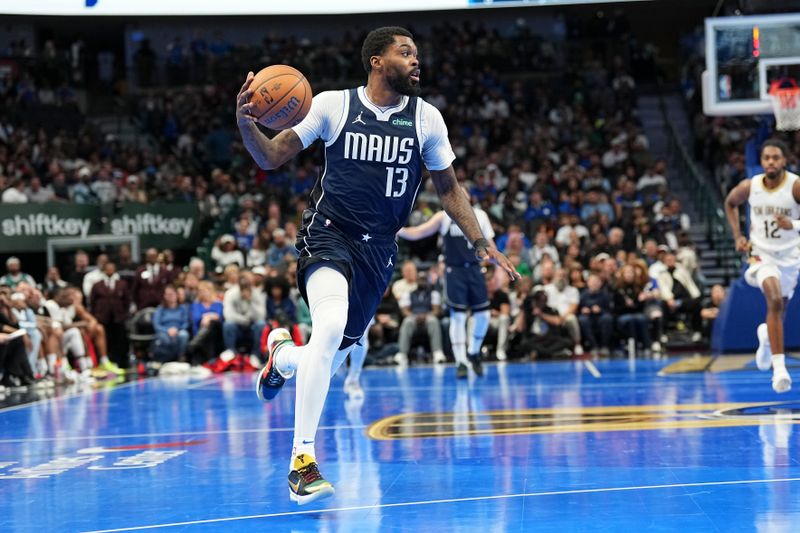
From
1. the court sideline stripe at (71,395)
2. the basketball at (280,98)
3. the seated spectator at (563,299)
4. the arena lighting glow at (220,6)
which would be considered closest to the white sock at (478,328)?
the seated spectator at (563,299)

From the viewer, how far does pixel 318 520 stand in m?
5.14

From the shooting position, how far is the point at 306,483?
5.30 meters

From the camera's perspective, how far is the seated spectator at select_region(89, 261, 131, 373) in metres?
17.4

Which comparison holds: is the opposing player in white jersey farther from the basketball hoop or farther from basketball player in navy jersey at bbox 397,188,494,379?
the basketball hoop

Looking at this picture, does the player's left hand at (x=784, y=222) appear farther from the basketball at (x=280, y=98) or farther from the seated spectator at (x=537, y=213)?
the seated spectator at (x=537, y=213)

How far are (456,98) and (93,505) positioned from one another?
839 inches

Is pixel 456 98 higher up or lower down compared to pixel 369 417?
higher up

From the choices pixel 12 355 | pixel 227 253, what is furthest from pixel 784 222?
pixel 227 253

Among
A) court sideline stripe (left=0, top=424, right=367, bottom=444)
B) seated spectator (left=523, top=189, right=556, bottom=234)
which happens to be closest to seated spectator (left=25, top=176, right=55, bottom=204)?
seated spectator (left=523, top=189, right=556, bottom=234)

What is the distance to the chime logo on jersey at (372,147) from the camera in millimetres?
5934

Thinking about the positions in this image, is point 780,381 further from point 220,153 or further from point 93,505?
point 220,153

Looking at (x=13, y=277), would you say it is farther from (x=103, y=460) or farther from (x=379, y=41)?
(x=379, y=41)

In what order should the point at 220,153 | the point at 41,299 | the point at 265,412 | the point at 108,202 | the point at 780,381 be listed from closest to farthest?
the point at 780,381 < the point at 265,412 < the point at 41,299 < the point at 108,202 < the point at 220,153

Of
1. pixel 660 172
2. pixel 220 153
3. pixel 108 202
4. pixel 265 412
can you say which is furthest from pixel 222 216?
pixel 265 412
